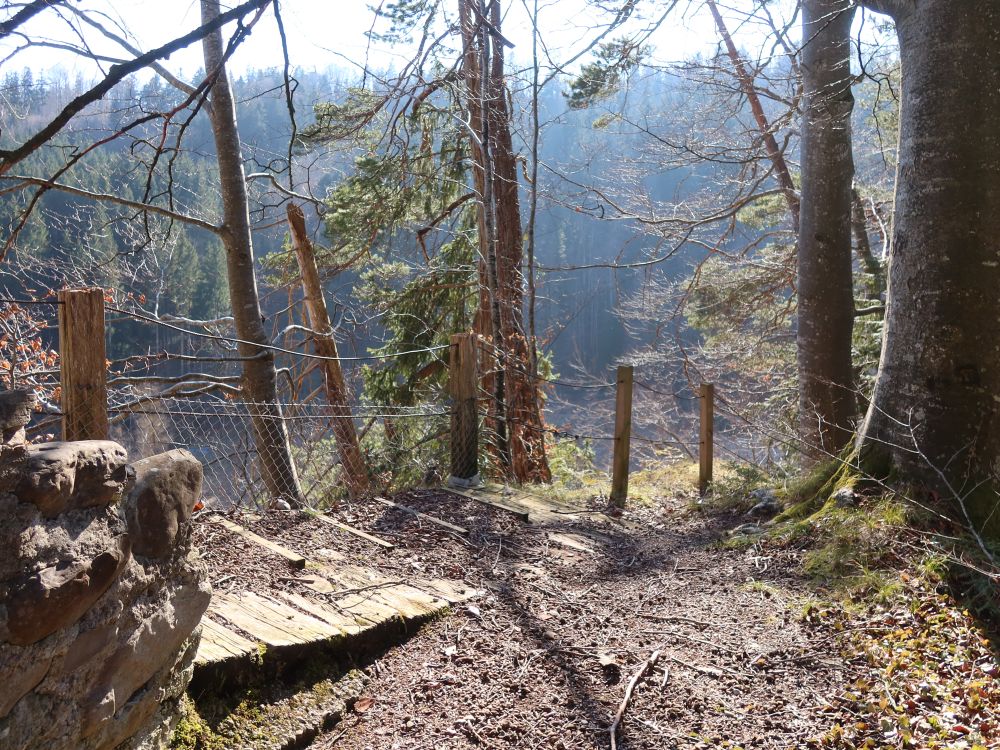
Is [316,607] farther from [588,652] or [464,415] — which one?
[464,415]

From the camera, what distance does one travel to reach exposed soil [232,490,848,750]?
260 cm

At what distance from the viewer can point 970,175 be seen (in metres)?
3.67

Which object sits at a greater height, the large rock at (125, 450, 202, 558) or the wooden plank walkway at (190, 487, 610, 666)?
the large rock at (125, 450, 202, 558)

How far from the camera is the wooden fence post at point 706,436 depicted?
6992 millimetres

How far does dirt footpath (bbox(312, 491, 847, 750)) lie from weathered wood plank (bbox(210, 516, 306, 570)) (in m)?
0.71

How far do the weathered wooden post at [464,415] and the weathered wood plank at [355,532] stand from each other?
1.50 metres

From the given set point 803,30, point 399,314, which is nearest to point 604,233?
point 399,314

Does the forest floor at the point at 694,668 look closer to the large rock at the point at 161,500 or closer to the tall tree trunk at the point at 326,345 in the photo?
the large rock at the point at 161,500

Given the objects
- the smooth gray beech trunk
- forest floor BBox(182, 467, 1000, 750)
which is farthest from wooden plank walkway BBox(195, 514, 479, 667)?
the smooth gray beech trunk

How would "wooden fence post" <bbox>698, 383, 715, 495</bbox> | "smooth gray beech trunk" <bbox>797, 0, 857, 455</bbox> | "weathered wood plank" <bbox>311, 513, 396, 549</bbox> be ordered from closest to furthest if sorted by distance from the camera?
"weathered wood plank" <bbox>311, 513, 396, 549</bbox> → "smooth gray beech trunk" <bbox>797, 0, 857, 455</bbox> → "wooden fence post" <bbox>698, 383, 715, 495</bbox>

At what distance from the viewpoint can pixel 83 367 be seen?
3605 mm

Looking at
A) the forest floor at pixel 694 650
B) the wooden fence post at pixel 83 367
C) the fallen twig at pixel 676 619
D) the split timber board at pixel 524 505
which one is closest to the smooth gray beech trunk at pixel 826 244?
the split timber board at pixel 524 505

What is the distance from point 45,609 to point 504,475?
5710 mm

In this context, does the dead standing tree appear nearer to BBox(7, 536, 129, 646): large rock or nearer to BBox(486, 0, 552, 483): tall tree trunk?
BBox(486, 0, 552, 483): tall tree trunk
